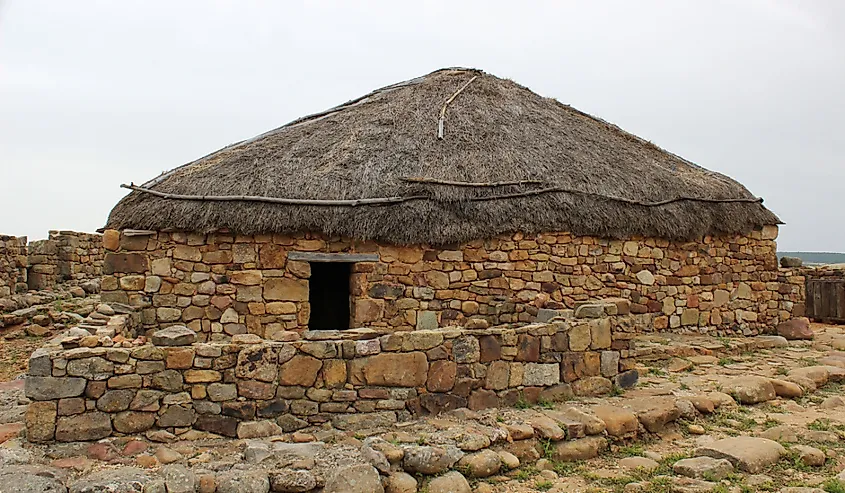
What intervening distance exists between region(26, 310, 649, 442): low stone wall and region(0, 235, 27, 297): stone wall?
349 inches

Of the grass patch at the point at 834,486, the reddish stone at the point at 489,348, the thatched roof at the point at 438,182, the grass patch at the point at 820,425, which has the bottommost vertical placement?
the grass patch at the point at 834,486

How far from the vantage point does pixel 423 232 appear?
938cm

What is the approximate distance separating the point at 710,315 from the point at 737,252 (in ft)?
4.25

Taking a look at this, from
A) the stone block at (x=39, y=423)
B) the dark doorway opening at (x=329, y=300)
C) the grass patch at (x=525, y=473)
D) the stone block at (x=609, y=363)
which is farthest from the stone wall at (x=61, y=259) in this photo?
the grass patch at (x=525, y=473)

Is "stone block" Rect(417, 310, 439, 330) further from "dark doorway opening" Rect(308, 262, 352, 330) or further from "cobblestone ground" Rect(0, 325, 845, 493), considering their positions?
"cobblestone ground" Rect(0, 325, 845, 493)

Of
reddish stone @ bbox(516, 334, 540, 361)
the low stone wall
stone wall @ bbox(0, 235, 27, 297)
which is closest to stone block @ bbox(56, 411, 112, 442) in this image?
the low stone wall

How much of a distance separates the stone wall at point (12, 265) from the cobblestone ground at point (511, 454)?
7.32 m

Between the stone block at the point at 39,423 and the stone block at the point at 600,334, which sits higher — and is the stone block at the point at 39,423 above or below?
below

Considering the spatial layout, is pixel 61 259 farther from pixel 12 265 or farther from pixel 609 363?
pixel 609 363

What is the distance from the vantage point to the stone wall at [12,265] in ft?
42.1

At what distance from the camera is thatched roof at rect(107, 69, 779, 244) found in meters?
9.32

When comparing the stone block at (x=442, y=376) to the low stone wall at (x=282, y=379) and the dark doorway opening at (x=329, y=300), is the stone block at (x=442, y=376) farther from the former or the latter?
the dark doorway opening at (x=329, y=300)

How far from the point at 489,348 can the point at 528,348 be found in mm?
420

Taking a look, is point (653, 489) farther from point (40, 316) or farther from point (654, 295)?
point (40, 316)
